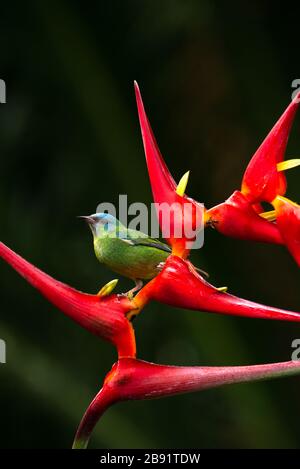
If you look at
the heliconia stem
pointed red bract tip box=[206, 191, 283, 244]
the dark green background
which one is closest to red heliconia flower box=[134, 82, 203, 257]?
pointed red bract tip box=[206, 191, 283, 244]

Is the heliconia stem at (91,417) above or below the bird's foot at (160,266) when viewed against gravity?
below

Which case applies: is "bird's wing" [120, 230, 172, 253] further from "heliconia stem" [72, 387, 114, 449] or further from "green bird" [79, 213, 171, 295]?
"heliconia stem" [72, 387, 114, 449]

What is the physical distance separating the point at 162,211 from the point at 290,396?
1.01 meters

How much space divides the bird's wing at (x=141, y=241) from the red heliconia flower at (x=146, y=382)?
0.10 m

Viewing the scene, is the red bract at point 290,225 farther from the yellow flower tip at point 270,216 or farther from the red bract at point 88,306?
the red bract at point 88,306

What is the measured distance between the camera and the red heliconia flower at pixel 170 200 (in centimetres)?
70

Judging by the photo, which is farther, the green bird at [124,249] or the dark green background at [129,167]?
the dark green background at [129,167]

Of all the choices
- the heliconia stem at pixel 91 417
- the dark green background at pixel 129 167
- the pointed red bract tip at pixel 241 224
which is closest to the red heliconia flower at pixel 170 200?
the pointed red bract tip at pixel 241 224

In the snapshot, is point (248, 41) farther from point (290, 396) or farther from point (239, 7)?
point (290, 396)

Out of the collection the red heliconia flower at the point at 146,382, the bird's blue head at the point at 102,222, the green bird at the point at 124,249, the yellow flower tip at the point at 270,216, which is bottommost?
the red heliconia flower at the point at 146,382

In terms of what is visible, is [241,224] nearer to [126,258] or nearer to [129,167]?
[126,258]

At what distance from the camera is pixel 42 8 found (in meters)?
1.61
